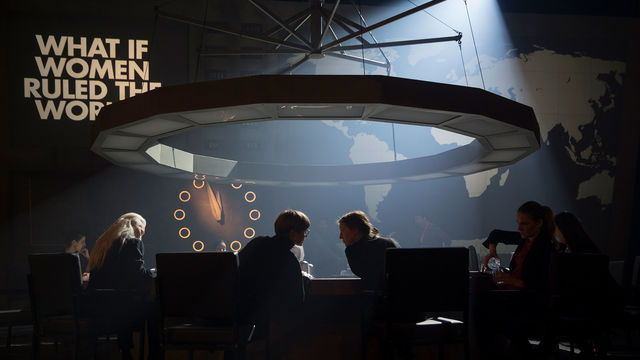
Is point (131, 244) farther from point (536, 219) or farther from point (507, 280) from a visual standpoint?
point (536, 219)

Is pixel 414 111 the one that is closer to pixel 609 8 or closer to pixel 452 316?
pixel 452 316

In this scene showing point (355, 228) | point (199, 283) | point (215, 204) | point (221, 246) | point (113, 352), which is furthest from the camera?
point (215, 204)

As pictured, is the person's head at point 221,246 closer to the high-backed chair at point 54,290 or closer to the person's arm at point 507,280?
the high-backed chair at point 54,290

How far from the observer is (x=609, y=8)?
361 inches

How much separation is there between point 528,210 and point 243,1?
6.52m

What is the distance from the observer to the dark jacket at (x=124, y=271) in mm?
3633

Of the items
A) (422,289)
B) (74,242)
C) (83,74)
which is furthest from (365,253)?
(83,74)

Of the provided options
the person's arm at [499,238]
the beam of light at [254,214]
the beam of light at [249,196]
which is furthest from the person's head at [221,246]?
the person's arm at [499,238]

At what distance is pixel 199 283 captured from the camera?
2.80 meters

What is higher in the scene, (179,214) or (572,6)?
(572,6)

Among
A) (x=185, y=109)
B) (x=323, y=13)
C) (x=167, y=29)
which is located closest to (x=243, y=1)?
(x=167, y=29)

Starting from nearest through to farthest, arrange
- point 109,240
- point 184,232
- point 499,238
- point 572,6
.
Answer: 1. point 109,240
2. point 499,238
3. point 184,232
4. point 572,6

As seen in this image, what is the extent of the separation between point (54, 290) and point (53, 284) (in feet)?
0.13

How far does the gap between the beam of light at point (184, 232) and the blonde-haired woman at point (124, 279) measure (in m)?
4.73
